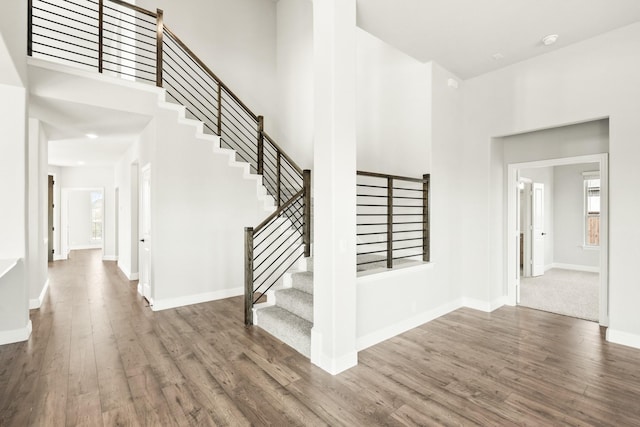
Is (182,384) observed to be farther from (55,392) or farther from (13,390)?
(13,390)

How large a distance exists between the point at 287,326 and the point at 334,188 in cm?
155

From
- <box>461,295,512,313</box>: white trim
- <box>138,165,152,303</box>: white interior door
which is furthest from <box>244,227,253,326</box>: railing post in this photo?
<box>461,295,512,313</box>: white trim

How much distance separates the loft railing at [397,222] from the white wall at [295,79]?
6.08 feet

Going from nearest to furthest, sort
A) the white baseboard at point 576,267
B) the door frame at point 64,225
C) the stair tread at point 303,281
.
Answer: the stair tread at point 303,281 → the white baseboard at point 576,267 → the door frame at point 64,225

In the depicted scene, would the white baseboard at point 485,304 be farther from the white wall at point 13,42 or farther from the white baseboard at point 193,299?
the white wall at point 13,42

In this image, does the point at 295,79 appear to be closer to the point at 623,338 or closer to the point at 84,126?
the point at 84,126

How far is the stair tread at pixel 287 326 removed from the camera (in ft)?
9.81

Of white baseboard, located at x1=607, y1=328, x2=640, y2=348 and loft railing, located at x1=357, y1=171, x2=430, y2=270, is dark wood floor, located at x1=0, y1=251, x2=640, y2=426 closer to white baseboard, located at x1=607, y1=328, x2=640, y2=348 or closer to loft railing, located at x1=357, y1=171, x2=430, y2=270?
white baseboard, located at x1=607, y1=328, x2=640, y2=348

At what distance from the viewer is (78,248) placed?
11.4 m

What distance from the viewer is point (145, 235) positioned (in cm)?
518

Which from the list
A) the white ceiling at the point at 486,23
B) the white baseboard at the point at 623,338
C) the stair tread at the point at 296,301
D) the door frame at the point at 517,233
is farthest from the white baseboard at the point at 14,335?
the white baseboard at the point at 623,338

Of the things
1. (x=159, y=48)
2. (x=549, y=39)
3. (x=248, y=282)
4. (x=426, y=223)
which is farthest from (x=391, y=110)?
(x=159, y=48)

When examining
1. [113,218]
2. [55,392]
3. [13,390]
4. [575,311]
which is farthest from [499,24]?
[113,218]

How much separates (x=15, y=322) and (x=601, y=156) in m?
6.71
